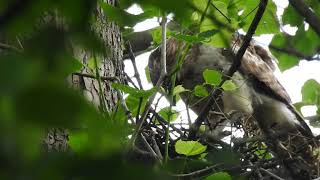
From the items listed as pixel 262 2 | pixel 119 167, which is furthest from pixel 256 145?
pixel 119 167

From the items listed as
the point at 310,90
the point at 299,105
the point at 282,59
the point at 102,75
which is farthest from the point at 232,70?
the point at 299,105

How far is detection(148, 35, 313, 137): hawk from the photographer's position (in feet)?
9.83

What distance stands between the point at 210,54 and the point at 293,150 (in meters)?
0.98

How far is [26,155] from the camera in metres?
0.25

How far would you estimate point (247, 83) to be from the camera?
3084 millimetres

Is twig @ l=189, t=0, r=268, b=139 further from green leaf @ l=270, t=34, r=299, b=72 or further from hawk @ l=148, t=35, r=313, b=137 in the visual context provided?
hawk @ l=148, t=35, r=313, b=137

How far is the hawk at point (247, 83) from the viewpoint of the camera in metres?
3.00

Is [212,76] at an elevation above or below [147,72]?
below

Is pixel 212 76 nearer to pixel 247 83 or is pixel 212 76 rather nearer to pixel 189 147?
pixel 189 147

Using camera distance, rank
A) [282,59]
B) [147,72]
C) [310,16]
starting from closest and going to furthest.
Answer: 1. [310,16]
2. [282,59]
3. [147,72]

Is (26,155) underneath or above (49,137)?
underneath

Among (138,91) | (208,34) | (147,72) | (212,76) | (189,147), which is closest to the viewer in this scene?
(138,91)

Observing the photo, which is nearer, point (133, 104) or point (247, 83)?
point (133, 104)

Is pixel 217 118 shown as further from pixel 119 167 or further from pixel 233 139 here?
pixel 119 167
